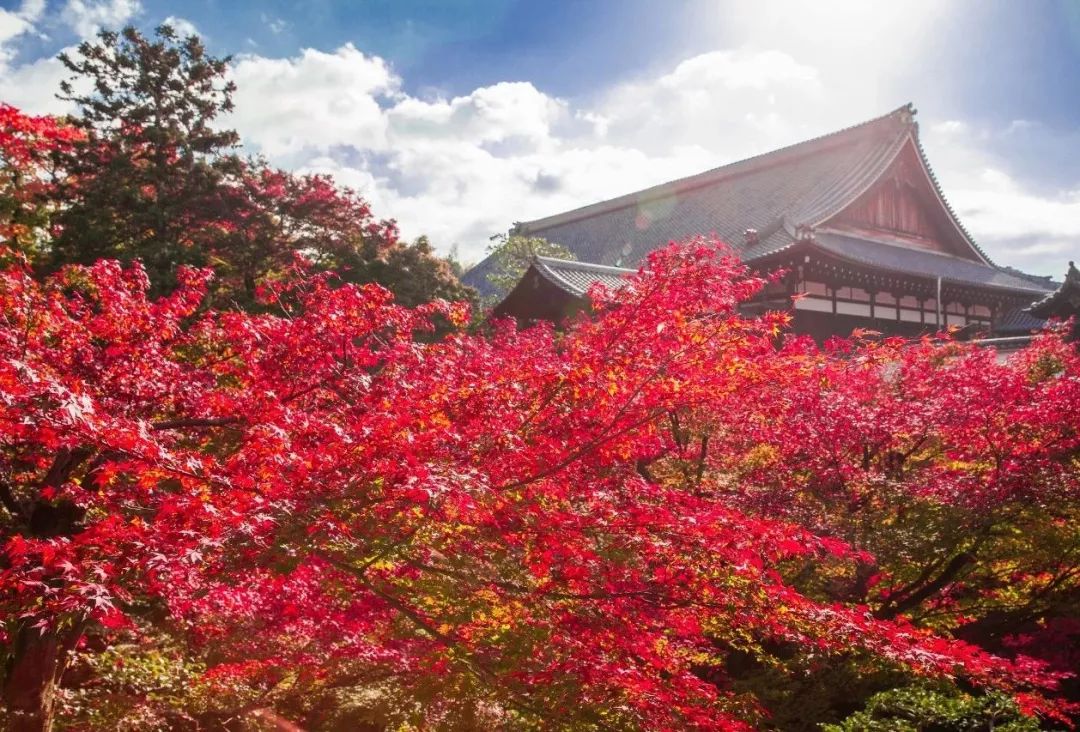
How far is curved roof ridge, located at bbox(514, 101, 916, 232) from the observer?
27719mm

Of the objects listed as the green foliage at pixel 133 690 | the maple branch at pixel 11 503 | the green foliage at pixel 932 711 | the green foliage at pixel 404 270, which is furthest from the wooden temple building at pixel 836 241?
the maple branch at pixel 11 503

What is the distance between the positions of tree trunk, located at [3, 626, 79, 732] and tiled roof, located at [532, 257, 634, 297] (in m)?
14.5

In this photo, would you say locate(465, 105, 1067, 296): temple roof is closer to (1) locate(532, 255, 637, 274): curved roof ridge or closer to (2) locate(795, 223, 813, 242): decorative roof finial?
(2) locate(795, 223, 813, 242): decorative roof finial

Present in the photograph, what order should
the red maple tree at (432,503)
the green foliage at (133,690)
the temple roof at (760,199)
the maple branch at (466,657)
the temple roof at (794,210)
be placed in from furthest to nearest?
1. the temple roof at (760,199)
2. the temple roof at (794,210)
3. the green foliage at (133,690)
4. the maple branch at (466,657)
5. the red maple tree at (432,503)

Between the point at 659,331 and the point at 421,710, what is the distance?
4194 mm

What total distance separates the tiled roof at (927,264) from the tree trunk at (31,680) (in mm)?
20045

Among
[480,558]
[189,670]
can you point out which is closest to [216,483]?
[480,558]

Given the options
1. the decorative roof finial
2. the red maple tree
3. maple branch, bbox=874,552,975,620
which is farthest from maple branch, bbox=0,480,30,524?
the decorative roof finial

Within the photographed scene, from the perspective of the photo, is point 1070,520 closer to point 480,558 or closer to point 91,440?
point 480,558

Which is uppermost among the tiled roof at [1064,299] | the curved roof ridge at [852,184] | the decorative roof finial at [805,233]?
the curved roof ridge at [852,184]

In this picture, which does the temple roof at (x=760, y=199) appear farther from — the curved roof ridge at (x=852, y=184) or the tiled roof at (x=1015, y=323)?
the tiled roof at (x=1015, y=323)

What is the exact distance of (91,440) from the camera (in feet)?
13.1

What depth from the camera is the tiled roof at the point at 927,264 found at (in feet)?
75.3

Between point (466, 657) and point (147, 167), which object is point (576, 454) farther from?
point (147, 167)
